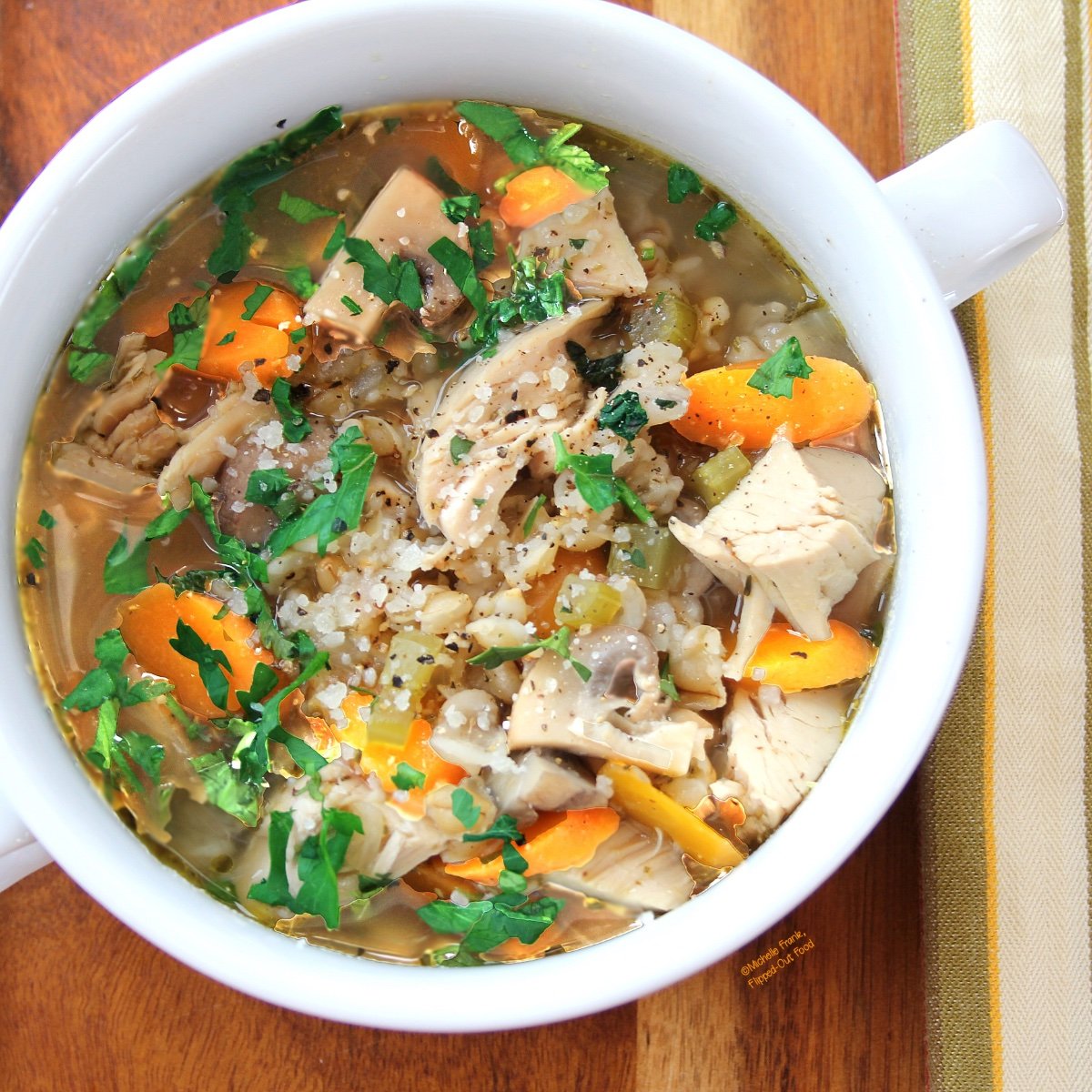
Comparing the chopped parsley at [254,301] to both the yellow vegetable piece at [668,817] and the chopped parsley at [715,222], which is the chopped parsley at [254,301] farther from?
the yellow vegetable piece at [668,817]

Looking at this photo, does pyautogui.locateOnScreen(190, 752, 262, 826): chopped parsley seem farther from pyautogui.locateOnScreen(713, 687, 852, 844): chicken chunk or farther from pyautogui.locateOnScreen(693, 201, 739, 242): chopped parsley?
pyautogui.locateOnScreen(693, 201, 739, 242): chopped parsley

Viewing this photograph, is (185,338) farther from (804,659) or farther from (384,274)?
(804,659)

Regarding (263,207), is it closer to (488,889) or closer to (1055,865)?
(488,889)

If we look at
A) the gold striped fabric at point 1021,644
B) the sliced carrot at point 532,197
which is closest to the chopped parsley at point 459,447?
the sliced carrot at point 532,197

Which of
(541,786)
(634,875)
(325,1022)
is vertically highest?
(541,786)

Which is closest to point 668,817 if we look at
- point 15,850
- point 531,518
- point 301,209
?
point 531,518
